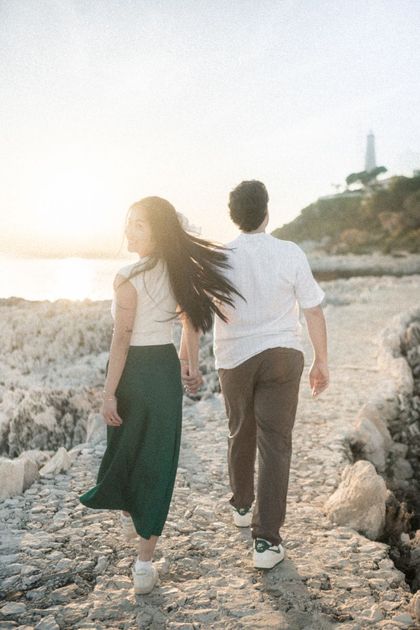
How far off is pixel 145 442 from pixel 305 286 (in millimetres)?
1129

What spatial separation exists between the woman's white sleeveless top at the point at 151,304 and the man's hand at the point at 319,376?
2.95 ft

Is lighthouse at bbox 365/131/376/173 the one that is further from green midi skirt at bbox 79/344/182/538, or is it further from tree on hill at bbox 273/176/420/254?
green midi skirt at bbox 79/344/182/538

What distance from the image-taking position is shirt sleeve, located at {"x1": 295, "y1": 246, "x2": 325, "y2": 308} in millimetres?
3076

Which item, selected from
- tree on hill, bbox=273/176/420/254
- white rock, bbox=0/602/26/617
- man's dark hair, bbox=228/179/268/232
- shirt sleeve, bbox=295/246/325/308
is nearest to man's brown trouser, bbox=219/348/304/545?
shirt sleeve, bbox=295/246/325/308

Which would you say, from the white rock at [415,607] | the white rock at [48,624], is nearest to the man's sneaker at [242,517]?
the white rock at [415,607]

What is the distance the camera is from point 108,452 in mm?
2977

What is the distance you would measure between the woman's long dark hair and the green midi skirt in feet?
0.81

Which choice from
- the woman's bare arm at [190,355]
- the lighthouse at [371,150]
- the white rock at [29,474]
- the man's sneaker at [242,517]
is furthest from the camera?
the lighthouse at [371,150]

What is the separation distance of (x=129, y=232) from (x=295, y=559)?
6.66 ft

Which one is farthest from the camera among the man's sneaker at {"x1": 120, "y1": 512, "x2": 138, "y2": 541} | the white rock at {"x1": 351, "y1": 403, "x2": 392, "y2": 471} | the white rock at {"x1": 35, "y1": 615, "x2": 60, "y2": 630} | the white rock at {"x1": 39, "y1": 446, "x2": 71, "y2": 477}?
the white rock at {"x1": 351, "y1": 403, "x2": 392, "y2": 471}

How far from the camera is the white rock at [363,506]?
147 inches

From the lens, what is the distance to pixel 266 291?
10.1 feet

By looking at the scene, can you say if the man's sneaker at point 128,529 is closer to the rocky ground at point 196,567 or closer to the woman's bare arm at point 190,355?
the rocky ground at point 196,567

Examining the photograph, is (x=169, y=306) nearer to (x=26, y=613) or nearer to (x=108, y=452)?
(x=108, y=452)
